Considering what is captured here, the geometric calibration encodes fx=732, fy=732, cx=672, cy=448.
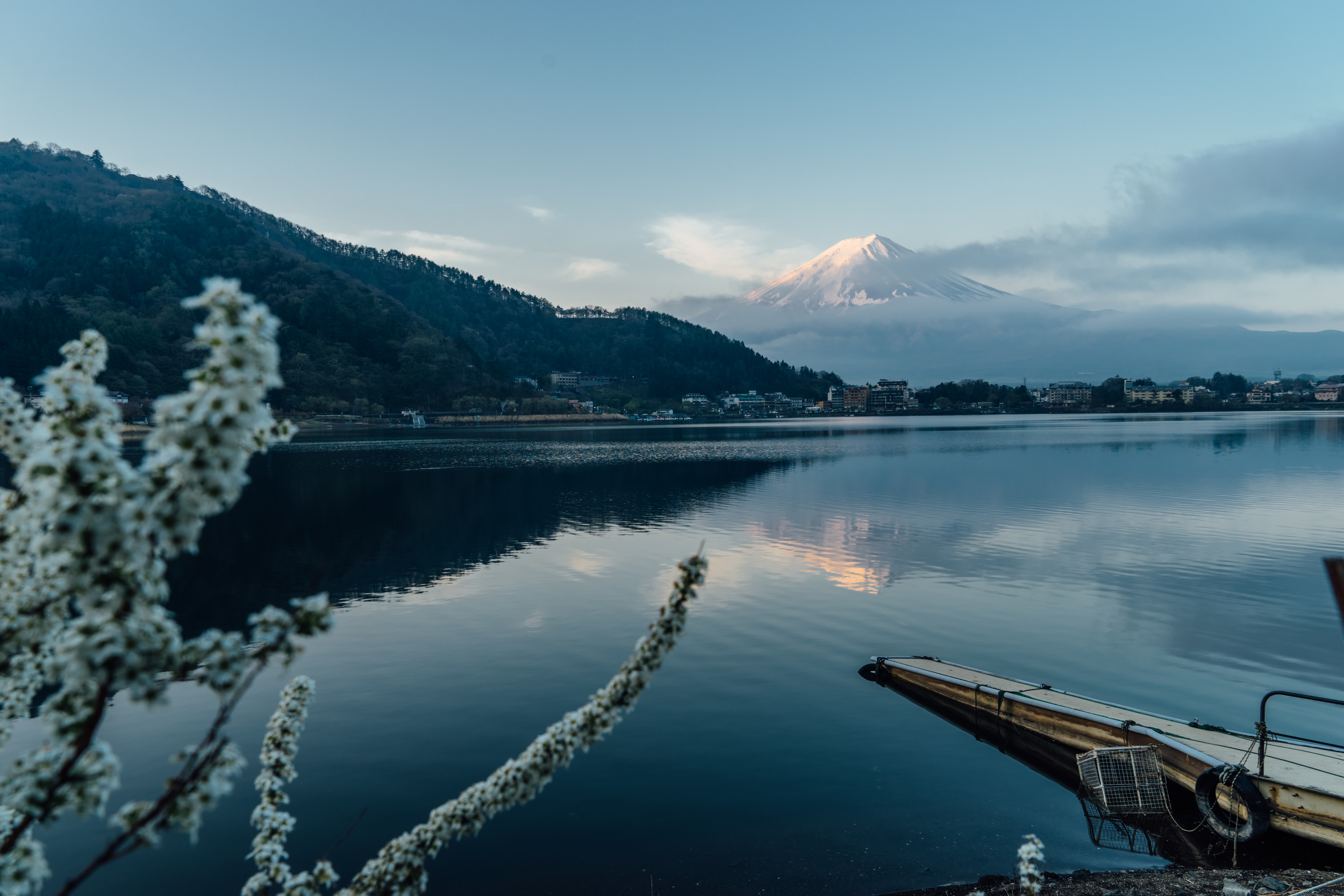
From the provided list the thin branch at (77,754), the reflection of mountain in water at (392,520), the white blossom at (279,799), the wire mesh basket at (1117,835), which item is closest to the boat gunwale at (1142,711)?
the wire mesh basket at (1117,835)

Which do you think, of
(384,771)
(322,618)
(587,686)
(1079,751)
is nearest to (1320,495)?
(1079,751)

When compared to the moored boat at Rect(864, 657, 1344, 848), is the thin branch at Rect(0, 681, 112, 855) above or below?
above

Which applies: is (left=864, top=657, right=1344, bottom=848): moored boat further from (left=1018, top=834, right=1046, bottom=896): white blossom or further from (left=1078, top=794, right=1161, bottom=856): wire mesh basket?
(left=1018, top=834, right=1046, bottom=896): white blossom

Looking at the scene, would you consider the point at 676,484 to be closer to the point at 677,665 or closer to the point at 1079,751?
the point at 677,665

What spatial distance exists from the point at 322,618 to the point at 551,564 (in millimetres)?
34702

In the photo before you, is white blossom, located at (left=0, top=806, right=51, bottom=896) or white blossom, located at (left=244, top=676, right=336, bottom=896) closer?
white blossom, located at (left=0, top=806, right=51, bottom=896)

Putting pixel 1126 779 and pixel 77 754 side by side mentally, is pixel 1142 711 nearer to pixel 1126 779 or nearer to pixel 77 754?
pixel 1126 779

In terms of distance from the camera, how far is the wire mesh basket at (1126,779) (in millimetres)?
14422

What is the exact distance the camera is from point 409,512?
55.2 metres

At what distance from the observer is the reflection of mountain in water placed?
34594 millimetres

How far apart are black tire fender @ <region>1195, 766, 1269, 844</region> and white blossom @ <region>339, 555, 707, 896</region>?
43.6 feet

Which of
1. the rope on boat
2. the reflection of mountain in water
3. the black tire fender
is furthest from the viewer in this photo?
the reflection of mountain in water

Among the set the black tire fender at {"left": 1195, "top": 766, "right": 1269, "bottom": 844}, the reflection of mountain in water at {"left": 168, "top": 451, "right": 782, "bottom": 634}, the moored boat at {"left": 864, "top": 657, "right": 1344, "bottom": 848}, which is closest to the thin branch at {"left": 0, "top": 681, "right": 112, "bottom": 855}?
the moored boat at {"left": 864, "top": 657, "right": 1344, "bottom": 848}

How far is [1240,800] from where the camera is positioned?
13.0m
